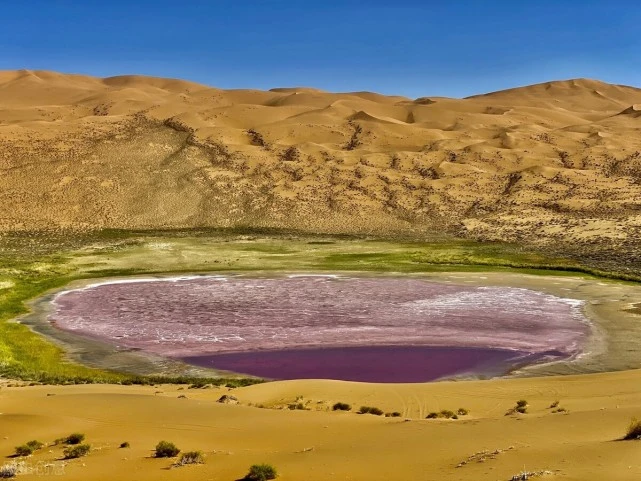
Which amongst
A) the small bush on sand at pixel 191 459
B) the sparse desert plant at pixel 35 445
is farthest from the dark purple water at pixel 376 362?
the small bush on sand at pixel 191 459

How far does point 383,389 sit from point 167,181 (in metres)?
90.1

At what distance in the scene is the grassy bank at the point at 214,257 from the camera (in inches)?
2121

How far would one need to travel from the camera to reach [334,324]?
119 feet

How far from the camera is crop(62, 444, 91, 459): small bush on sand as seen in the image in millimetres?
13805

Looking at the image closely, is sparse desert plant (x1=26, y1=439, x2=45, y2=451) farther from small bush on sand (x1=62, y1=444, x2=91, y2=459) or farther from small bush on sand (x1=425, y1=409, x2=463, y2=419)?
small bush on sand (x1=425, y1=409, x2=463, y2=419)

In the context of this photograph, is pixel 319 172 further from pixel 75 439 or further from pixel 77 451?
pixel 77 451

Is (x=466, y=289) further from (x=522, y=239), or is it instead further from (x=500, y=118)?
(x=500, y=118)

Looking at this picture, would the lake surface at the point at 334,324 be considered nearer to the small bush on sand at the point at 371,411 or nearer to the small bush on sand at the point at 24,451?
the small bush on sand at the point at 371,411

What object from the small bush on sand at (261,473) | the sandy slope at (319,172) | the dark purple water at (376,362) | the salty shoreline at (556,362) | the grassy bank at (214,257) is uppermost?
the sandy slope at (319,172)

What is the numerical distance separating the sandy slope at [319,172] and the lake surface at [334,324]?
3683 cm

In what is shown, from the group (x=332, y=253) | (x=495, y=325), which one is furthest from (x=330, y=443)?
(x=332, y=253)

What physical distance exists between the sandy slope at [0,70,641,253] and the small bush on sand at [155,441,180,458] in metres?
66.9

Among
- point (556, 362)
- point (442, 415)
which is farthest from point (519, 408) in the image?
point (556, 362)

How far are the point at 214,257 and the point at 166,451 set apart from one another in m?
53.1
